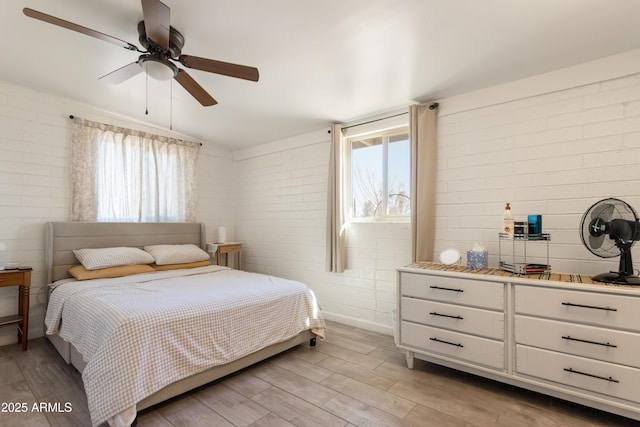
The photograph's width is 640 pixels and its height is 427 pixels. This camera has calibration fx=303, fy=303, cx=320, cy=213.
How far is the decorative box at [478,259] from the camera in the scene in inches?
97.3

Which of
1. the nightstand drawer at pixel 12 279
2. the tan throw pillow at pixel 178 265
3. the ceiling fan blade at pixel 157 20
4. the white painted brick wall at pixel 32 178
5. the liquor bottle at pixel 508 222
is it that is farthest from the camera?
the tan throw pillow at pixel 178 265

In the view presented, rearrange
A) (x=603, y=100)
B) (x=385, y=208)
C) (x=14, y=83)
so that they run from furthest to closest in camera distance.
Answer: (x=385, y=208), (x=14, y=83), (x=603, y=100)

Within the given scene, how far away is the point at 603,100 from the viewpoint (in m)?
2.23

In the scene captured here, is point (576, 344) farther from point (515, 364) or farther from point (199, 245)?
point (199, 245)

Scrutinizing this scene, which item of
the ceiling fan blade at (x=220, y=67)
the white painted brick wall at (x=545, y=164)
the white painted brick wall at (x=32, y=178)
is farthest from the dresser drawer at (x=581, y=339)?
the white painted brick wall at (x=32, y=178)

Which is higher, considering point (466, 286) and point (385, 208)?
point (385, 208)

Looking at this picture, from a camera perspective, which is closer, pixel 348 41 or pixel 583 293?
pixel 583 293

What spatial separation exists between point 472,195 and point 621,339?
140cm

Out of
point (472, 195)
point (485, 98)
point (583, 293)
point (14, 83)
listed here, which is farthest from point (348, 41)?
point (14, 83)

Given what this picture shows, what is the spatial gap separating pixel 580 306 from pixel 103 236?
171 inches

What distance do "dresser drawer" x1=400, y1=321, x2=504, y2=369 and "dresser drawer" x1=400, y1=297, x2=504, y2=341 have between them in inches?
1.8

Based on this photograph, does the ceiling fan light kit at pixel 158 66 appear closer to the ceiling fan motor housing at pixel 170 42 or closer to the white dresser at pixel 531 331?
the ceiling fan motor housing at pixel 170 42

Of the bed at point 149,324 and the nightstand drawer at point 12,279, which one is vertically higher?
the nightstand drawer at point 12,279

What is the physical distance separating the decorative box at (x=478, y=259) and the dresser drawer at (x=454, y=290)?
30 centimetres
